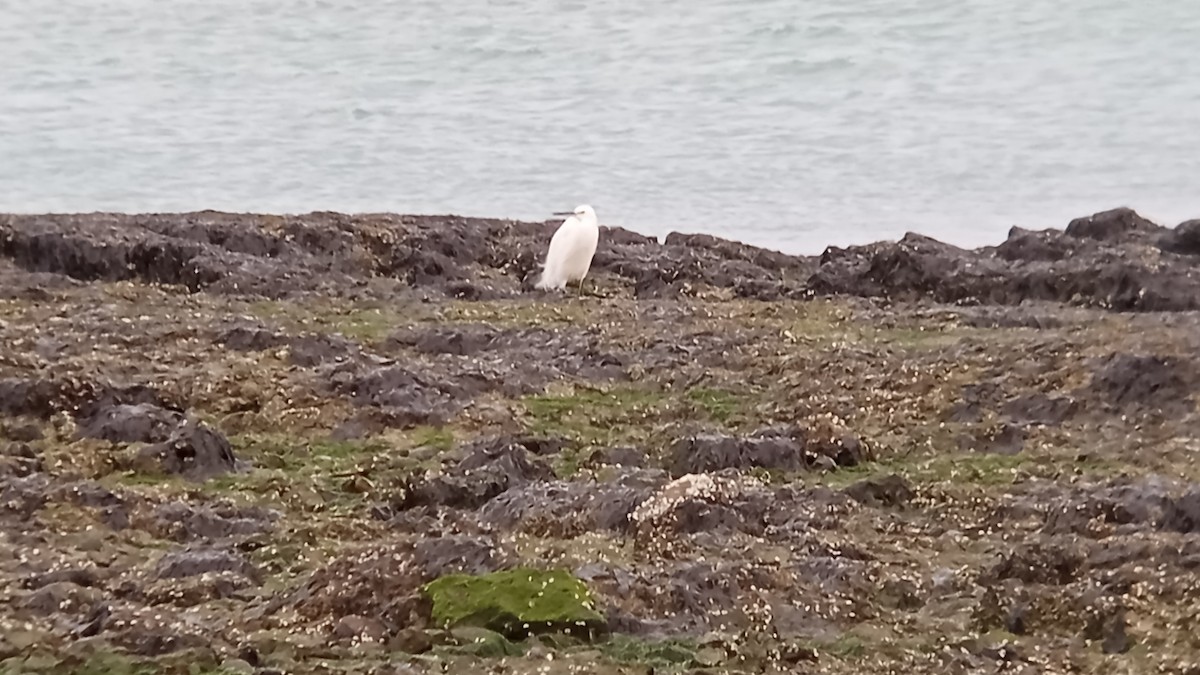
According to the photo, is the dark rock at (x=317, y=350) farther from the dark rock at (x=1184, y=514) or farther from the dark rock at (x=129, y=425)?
the dark rock at (x=1184, y=514)

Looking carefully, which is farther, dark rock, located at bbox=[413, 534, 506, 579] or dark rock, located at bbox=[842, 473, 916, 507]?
dark rock, located at bbox=[842, 473, 916, 507]

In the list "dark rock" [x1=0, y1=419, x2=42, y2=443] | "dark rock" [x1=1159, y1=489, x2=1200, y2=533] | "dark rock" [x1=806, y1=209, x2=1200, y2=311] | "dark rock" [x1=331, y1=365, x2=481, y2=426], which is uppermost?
"dark rock" [x1=806, y1=209, x2=1200, y2=311]

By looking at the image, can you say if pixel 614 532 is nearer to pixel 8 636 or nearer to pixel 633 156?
pixel 8 636

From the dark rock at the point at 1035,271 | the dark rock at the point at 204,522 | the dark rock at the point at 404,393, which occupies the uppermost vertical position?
the dark rock at the point at 1035,271

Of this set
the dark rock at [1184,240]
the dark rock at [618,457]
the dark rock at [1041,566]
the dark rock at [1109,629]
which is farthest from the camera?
the dark rock at [1184,240]

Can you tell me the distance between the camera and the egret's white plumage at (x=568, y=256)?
7.06 m

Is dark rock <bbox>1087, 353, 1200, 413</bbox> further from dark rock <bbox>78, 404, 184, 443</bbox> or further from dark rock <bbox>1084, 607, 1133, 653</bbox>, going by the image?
dark rock <bbox>78, 404, 184, 443</bbox>

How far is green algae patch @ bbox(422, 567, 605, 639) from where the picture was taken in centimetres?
289

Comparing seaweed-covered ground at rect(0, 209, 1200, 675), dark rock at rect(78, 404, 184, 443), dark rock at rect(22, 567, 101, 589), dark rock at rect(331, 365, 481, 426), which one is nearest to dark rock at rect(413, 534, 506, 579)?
seaweed-covered ground at rect(0, 209, 1200, 675)

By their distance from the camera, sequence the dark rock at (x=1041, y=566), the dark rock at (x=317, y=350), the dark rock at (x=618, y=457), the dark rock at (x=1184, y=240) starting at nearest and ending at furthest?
the dark rock at (x=1041, y=566) → the dark rock at (x=618, y=457) → the dark rock at (x=317, y=350) → the dark rock at (x=1184, y=240)

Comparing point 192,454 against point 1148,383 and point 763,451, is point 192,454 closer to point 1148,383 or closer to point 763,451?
point 763,451

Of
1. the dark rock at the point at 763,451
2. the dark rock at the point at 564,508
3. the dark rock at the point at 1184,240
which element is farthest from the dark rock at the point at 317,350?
the dark rock at the point at 1184,240

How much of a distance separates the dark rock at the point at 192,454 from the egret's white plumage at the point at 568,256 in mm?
3016

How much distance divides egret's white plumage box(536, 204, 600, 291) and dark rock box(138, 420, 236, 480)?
9.90 feet
